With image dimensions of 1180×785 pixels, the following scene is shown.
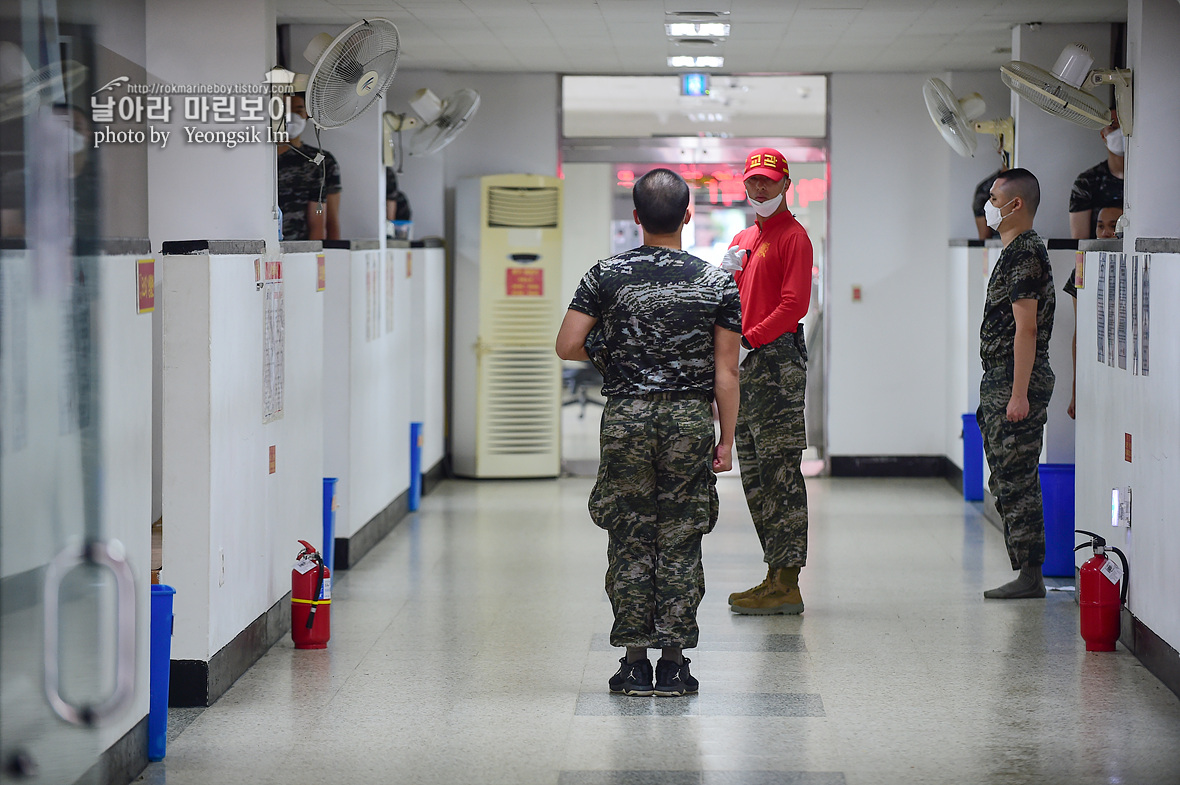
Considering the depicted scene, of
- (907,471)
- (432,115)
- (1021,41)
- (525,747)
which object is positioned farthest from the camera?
(907,471)

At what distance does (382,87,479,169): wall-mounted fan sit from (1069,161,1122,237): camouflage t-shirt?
10.5 ft

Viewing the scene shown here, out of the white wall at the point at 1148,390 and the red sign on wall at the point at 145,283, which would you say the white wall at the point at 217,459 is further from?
the white wall at the point at 1148,390

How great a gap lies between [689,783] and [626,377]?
120cm

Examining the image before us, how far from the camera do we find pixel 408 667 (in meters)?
4.62

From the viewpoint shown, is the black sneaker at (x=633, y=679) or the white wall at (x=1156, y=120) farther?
the white wall at (x=1156, y=120)

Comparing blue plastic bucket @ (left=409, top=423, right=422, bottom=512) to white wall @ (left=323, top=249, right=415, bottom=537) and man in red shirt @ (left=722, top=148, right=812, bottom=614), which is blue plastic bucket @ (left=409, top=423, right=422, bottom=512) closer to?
white wall @ (left=323, top=249, right=415, bottom=537)

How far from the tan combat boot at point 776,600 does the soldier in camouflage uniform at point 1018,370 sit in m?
0.91

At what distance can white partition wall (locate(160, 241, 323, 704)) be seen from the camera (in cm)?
398

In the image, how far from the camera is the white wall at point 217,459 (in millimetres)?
3979

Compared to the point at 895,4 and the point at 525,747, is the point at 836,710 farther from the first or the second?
the point at 895,4

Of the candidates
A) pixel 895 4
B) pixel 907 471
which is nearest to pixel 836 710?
pixel 895 4

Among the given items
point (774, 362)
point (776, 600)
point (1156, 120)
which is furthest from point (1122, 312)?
point (776, 600)

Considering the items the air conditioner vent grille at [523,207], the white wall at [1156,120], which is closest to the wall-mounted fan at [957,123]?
the white wall at [1156,120]

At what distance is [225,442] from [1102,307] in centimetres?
321
